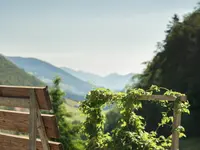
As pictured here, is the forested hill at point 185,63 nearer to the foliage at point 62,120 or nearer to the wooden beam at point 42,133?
the foliage at point 62,120

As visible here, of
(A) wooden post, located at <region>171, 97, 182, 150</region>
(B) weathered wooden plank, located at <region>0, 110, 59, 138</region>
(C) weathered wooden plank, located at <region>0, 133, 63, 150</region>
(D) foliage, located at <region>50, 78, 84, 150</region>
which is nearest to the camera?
(B) weathered wooden plank, located at <region>0, 110, 59, 138</region>

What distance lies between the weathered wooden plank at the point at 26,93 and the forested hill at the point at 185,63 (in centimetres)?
1834

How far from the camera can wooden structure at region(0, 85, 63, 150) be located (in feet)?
8.86

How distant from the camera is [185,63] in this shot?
21906 millimetres

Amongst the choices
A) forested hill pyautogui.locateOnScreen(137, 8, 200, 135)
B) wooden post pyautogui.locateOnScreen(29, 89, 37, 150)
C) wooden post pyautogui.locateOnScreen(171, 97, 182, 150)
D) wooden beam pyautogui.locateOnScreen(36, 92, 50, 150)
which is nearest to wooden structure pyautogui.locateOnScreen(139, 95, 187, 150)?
wooden post pyautogui.locateOnScreen(171, 97, 182, 150)

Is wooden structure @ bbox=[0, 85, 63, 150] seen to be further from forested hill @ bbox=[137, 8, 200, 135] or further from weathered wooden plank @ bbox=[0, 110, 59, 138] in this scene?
forested hill @ bbox=[137, 8, 200, 135]

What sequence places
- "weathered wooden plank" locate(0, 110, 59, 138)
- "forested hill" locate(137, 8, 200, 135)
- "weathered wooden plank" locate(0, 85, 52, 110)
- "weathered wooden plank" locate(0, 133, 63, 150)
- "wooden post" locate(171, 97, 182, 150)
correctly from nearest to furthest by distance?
"weathered wooden plank" locate(0, 85, 52, 110) → "weathered wooden plank" locate(0, 110, 59, 138) → "weathered wooden plank" locate(0, 133, 63, 150) → "wooden post" locate(171, 97, 182, 150) → "forested hill" locate(137, 8, 200, 135)

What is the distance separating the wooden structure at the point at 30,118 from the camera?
106 inches

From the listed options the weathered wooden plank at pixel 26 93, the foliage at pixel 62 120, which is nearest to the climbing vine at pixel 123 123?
the weathered wooden plank at pixel 26 93

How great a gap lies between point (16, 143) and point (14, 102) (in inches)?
18.8

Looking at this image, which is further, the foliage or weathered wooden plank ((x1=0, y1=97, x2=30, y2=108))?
the foliage

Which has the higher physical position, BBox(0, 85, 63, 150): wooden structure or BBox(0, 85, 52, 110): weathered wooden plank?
BBox(0, 85, 52, 110): weathered wooden plank

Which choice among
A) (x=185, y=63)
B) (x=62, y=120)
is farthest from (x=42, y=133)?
(x=185, y=63)

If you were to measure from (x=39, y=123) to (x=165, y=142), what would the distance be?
7.41 feet
